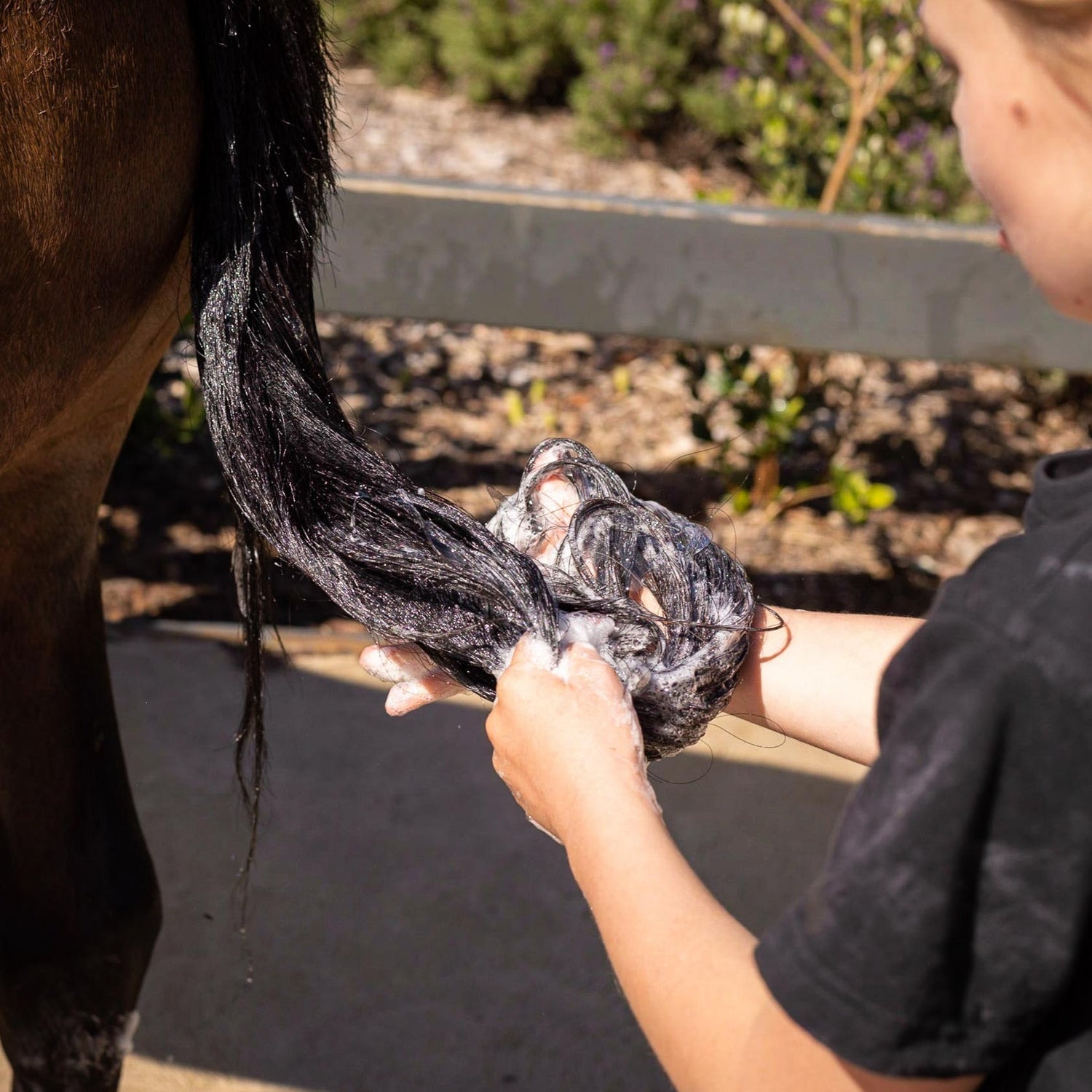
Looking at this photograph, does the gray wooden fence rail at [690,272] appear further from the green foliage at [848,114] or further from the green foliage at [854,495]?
the green foliage at [848,114]

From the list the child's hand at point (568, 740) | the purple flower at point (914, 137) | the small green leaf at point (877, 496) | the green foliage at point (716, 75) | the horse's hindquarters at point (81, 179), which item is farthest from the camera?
the purple flower at point (914, 137)

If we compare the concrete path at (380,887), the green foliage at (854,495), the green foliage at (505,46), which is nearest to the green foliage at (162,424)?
the concrete path at (380,887)

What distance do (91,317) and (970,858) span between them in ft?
2.91

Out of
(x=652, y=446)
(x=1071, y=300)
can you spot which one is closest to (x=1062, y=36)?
(x=1071, y=300)

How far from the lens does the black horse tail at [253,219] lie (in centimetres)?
121

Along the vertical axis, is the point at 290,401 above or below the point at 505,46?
above

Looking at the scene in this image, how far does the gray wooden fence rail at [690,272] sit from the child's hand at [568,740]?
1.74m

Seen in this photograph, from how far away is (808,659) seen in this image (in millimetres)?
1163

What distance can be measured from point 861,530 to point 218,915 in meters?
2.04

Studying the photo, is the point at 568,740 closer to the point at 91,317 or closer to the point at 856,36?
the point at 91,317

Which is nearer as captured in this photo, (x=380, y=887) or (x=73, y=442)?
(x=73, y=442)

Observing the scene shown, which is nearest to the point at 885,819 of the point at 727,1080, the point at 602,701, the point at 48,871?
the point at 727,1080

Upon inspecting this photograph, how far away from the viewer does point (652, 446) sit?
151 inches

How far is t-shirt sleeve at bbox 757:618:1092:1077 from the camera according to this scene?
0.64 m
